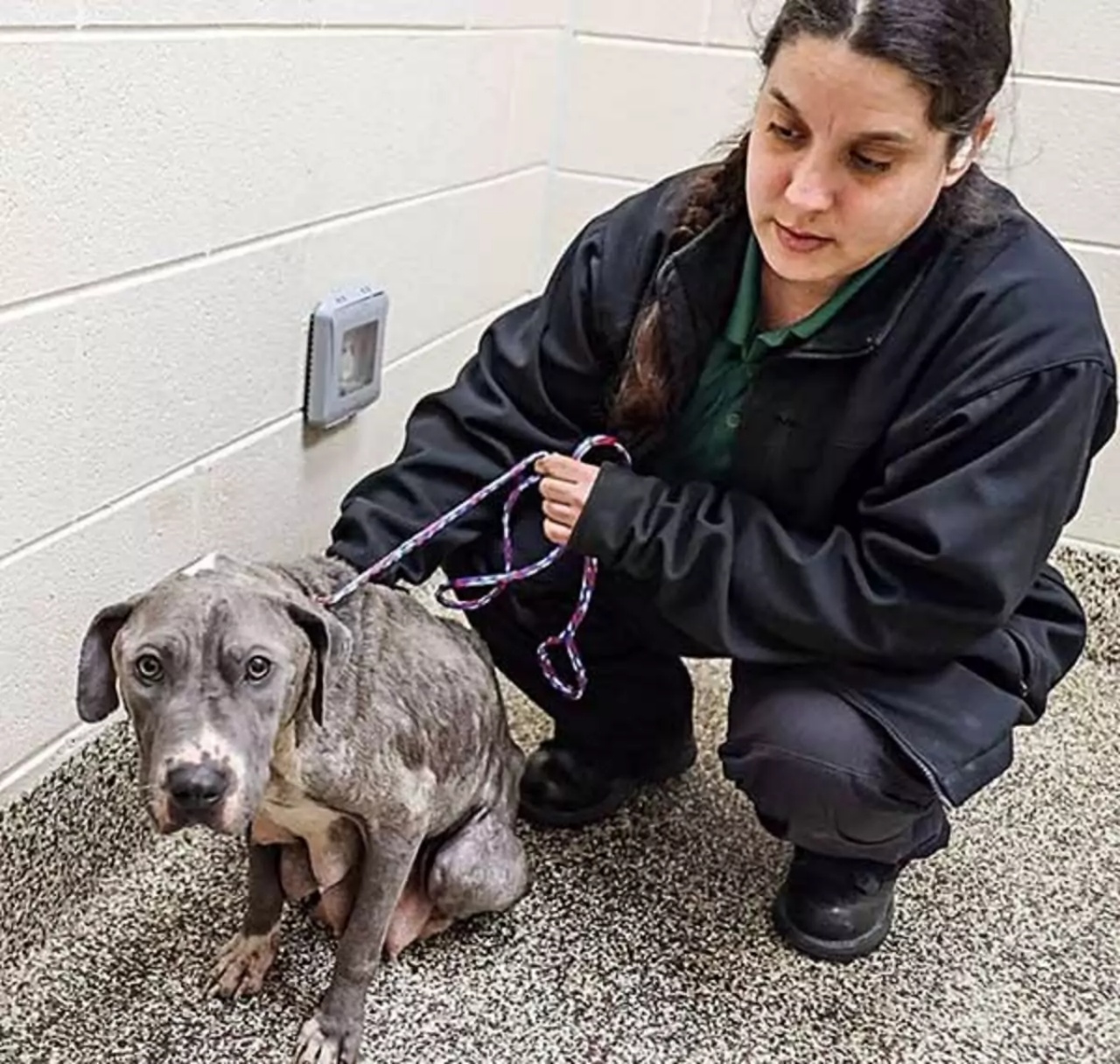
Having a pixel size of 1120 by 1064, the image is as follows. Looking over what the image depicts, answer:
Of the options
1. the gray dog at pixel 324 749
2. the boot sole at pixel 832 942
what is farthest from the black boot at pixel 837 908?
the gray dog at pixel 324 749

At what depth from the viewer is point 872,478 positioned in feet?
4.45

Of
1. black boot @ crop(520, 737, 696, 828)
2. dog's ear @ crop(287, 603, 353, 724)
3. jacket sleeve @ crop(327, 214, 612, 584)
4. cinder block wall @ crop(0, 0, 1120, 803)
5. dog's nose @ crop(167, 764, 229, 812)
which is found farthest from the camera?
black boot @ crop(520, 737, 696, 828)

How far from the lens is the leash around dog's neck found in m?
1.38

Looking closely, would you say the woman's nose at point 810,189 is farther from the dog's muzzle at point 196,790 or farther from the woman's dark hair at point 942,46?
the dog's muzzle at point 196,790

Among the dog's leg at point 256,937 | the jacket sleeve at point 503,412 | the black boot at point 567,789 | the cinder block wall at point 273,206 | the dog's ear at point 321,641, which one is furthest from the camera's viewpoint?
the black boot at point 567,789

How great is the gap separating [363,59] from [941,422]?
74 centimetres

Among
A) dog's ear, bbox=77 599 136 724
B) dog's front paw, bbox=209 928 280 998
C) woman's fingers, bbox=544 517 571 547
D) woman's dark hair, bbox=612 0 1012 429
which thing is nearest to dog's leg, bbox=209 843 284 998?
dog's front paw, bbox=209 928 280 998

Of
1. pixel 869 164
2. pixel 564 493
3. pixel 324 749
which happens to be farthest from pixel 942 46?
pixel 324 749

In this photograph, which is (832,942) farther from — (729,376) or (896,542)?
(729,376)

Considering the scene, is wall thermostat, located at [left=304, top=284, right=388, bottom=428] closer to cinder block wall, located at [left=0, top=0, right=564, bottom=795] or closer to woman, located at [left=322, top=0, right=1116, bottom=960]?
cinder block wall, located at [left=0, top=0, right=564, bottom=795]

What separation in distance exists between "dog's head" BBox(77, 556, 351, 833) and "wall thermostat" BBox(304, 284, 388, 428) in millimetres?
566

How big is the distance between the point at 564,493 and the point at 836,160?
1.20 ft

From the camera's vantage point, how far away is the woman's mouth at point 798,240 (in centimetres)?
124

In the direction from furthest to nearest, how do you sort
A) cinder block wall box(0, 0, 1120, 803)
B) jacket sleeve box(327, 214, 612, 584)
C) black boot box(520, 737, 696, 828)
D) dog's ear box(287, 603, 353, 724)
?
black boot box(520, 737, 696, 828), jacket sleeve box(327, 214, 612, 584), cinder block wall box(0, 0, 1120, 803), dog's ear box(287, 603, 353, 724)
